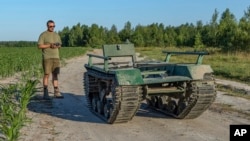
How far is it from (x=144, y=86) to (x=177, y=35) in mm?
83150

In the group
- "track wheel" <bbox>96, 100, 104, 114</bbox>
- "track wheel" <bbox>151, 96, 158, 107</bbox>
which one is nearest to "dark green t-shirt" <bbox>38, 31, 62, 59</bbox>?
"track wheel" <bbox>96, 100, 104, 114</bbox>

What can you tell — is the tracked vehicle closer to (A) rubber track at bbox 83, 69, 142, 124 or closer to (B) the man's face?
(A) rubber track at bbox 83, 69, 142, 124

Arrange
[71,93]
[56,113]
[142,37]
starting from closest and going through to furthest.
→ 1. [56,113]
2. [71,93]
3. [142,37]

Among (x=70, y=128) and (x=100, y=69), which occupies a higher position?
(x=100, y=69)

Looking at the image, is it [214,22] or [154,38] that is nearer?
[214,22]

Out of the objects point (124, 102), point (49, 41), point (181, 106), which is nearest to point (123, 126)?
point (124, 102)

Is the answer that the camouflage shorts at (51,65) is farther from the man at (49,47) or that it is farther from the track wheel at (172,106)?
the track wheel at (172,106)

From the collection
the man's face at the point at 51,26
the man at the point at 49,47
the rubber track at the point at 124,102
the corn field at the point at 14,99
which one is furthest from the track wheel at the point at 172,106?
the man's face at the point at 51,26

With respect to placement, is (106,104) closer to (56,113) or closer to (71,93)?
(56,113)

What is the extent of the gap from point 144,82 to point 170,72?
4.66ft

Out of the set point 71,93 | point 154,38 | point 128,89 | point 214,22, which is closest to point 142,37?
point 154,38

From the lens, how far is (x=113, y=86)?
8.16 m

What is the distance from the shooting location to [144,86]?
8.35 m

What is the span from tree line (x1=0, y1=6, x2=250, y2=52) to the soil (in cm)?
3845
